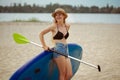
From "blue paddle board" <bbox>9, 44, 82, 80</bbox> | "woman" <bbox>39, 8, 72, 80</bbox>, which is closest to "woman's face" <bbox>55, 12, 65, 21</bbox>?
"woman" <bbox>39, 8, 72, 80</bbox>

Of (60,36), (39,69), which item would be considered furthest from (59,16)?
(39,69)

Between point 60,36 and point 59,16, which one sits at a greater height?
point 59,16

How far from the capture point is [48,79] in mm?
4020

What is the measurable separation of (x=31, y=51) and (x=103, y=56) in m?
1.79

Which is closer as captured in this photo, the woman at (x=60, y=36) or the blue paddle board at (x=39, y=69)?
the woman at (x=60, y=36)

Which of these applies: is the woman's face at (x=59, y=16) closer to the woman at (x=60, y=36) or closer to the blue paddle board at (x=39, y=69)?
the woman at (x=60, y=36)

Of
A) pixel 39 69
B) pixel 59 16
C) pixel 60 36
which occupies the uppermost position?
pixel 59 16

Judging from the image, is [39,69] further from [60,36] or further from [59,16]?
[59,16]

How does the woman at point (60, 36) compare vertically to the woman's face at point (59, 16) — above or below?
below

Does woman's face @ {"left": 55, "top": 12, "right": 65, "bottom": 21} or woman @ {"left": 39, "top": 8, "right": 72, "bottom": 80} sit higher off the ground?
woman's face @ {"left": 55, "top": 12, "right": 65, "bottom": 21}

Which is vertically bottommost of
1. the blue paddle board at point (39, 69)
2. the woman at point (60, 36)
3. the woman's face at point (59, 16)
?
the blue paddle board at point (39, 69)

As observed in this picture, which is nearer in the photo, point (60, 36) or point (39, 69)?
point (60, 36)

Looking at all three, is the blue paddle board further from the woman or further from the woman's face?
the woman's face

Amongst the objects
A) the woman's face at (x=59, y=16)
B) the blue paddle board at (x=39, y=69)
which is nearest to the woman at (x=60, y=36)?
the woman's face at (x=59, y=16)
